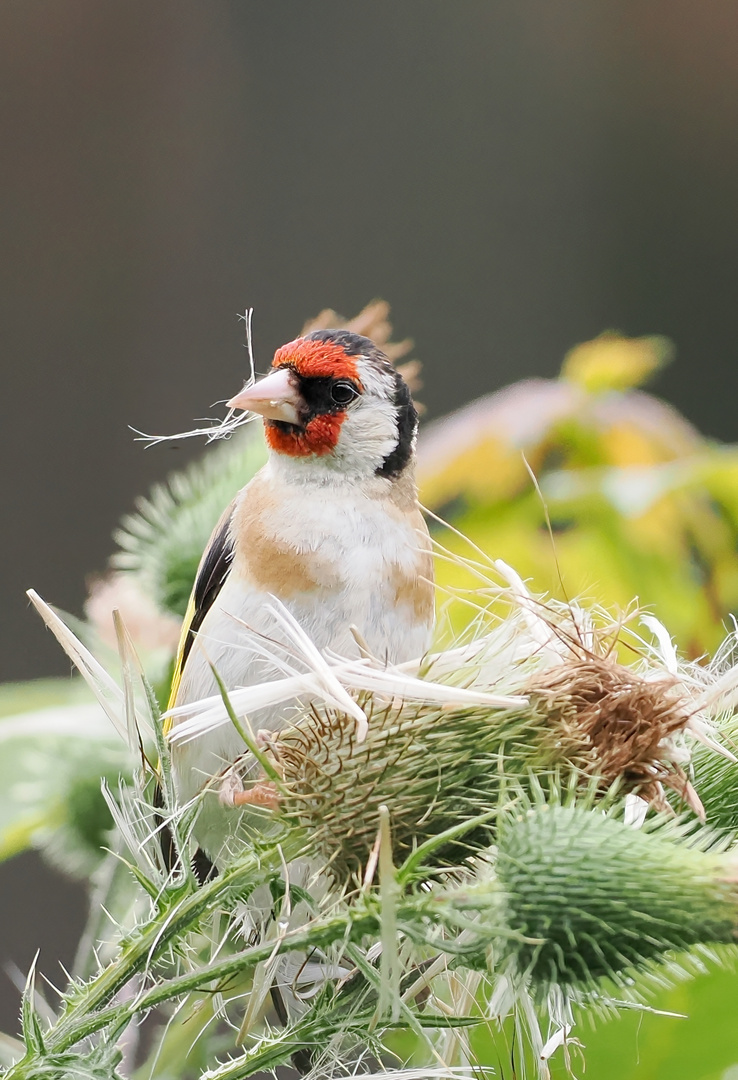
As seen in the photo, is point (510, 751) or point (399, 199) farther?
point (399, 199)

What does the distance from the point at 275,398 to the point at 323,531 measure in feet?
0.31

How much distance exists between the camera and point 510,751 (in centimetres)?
39

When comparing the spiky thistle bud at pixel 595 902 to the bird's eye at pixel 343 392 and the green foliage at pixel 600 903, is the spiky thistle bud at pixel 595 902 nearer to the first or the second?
the green foliage at pixel 600 903

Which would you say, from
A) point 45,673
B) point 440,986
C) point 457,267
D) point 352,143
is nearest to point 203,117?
point 352,143

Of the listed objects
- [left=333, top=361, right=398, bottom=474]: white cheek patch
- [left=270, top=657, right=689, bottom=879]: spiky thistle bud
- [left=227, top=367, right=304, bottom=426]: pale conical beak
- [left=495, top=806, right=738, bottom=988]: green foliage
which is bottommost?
[left=495, top=806, right=738, bottom=988]: green foliage

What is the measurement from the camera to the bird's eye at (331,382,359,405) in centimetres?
66

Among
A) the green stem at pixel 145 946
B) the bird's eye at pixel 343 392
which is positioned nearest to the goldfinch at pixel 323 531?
the bird's eye at pixel 343 392

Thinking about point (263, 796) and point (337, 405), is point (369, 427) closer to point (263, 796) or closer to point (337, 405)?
point (337, 405)

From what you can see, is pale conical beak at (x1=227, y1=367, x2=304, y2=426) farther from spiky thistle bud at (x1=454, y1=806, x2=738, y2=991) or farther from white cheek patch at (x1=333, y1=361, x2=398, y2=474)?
spiky thistle bud at (x1=454, y1=806, x2=738, y2=991)

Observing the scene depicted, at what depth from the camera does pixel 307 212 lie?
2137 mm

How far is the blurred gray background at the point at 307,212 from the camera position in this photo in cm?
193

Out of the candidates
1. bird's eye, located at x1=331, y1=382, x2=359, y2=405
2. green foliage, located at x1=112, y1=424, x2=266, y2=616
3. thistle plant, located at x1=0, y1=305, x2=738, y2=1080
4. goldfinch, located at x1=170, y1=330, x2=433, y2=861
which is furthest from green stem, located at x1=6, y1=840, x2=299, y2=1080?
green foliage, located at x1=112, y1=424, x2=266, y2=616

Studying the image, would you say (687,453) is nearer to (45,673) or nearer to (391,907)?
(391,907)

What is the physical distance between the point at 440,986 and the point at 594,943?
7.6 inches
